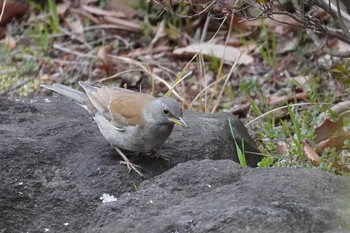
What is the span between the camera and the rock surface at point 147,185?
3.76m

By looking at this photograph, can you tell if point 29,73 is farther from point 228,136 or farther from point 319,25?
point 319,25

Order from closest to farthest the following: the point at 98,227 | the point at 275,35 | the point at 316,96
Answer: the point at 98,227
the point at 316,96
the point at 275,35

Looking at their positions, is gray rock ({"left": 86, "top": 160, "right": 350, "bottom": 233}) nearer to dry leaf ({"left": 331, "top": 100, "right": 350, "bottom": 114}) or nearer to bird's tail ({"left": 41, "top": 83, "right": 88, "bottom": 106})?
bird's tail ({"left": 41, "top": 83, "right": 88, "bottom": 106})

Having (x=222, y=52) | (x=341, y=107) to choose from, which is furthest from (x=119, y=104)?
(x=222, y=52)

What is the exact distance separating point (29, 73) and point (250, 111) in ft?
8.75

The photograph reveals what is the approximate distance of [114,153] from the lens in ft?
17.3

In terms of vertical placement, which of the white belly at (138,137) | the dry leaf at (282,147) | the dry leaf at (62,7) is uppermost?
the white belly at (138,137)

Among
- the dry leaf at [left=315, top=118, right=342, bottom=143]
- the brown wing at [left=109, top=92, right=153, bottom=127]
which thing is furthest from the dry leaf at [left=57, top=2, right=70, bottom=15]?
the dry leaf at [left=315, top=118, right=342, bottom=143]

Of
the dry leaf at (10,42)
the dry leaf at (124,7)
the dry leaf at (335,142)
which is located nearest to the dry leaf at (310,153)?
the dry leaf at (335,142)

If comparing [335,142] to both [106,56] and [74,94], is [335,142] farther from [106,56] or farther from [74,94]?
[106,56]

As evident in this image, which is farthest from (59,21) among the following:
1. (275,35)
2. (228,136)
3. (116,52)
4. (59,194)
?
(59,194)

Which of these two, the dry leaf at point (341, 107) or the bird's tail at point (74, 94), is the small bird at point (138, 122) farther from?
the dry leaf at point (341, 107)

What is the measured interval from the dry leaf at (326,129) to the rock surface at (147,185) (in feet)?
1.68

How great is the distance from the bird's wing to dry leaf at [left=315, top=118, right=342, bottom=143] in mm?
1292
